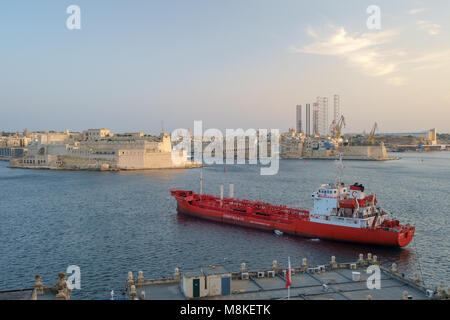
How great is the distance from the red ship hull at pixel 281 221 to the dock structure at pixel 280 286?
994 centimetres

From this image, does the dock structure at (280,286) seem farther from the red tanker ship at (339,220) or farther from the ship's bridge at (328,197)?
the ship's bridge at (328,197)

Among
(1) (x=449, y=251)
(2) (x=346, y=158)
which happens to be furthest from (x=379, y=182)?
(2) (x=346, y=158)

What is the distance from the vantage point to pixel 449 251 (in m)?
23.3

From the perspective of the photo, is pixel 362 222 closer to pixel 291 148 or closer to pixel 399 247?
pixel 399 247

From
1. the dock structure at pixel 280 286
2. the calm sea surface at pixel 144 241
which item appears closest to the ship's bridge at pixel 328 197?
the calm sea surface at pixel 144 241

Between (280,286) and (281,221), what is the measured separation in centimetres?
1636

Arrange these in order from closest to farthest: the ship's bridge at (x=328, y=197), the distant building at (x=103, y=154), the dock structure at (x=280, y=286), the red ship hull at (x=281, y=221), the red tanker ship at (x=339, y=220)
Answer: the dock structure at (x=280, y=286) → the red ship hull at (x=281, y=221) → the red tanker ship at (x=339, y=220) → the ship's bridge at (x=328, y=197) → the distant building at (x=103, y=154)

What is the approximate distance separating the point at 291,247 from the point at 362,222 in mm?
4796

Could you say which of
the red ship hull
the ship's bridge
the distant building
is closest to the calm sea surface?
the red ship hull

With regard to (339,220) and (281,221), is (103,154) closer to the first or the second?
(281,221)

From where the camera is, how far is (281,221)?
95.7ft

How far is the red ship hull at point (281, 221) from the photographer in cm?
2386

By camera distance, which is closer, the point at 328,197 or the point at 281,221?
the point at 328,197

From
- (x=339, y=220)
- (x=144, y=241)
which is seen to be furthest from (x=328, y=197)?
(x=144, y=241)
